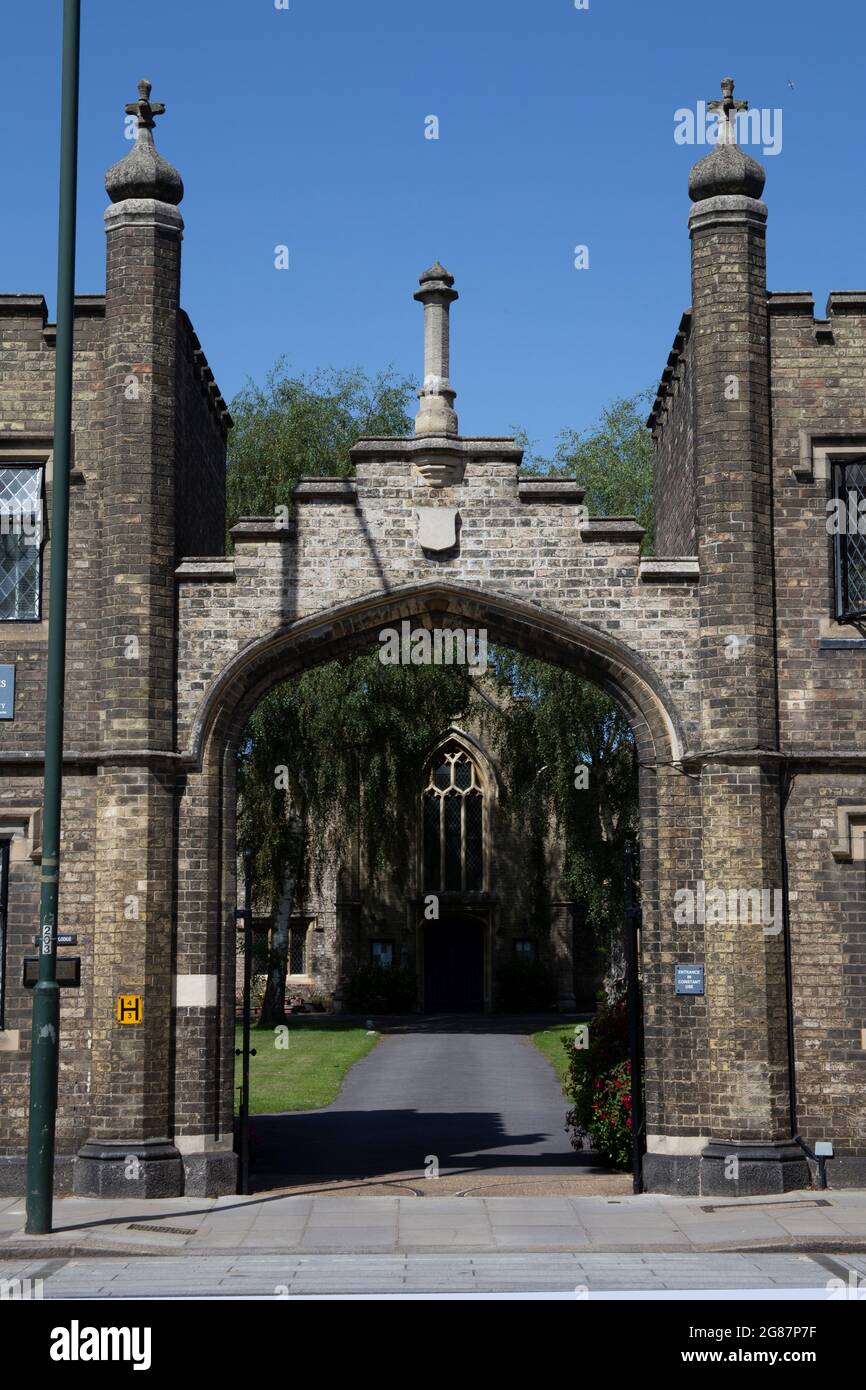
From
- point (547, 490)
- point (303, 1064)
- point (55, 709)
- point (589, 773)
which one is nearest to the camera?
point (55, 709)

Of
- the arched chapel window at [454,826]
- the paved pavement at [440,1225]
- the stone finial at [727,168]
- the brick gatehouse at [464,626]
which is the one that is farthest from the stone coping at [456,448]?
the arched chapel window at [454,826]

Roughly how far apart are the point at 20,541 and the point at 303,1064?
16.3m

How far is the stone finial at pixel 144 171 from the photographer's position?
15844 mm

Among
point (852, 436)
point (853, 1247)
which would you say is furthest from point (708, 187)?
point (853, 1247)

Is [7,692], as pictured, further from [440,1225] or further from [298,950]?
[298,950]

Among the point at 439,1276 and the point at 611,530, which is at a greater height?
the point at 611,530

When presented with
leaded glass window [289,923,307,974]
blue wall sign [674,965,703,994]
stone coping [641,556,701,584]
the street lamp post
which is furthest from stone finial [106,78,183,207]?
leaded glass window [289,923,307,974]

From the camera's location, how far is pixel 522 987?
45094mm

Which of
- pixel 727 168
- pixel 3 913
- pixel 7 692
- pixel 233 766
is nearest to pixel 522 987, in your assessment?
pixel 233 766

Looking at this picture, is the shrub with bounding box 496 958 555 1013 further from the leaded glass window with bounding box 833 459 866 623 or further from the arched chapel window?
the leaded glass window with bounding box 833 459 866 623

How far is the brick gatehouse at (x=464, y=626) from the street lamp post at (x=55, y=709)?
1814 millimetres

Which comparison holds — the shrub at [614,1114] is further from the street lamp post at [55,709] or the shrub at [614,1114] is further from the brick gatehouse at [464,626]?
the street lamp post at [55,709]

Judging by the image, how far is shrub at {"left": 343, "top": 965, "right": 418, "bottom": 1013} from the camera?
44469 mm

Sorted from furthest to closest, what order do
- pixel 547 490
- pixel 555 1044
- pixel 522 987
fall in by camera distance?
pixel 522 987, pixel 555 1044, pixel 547 490
